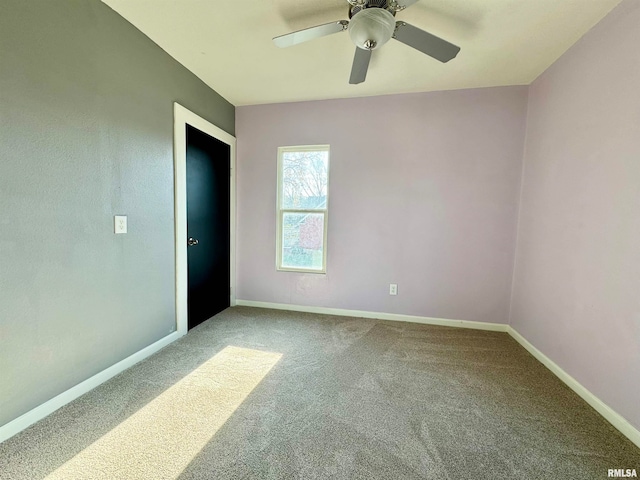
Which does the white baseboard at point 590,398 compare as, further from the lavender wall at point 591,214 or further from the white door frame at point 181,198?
the white door frame at point 181,198

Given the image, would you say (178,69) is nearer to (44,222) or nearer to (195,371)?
(44,222)

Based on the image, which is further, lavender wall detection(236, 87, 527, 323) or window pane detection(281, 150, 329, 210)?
window pane detection(281, 150, 329, 210)

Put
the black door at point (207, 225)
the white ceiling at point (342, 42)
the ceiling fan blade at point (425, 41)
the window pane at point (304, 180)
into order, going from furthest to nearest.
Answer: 1. the window pane at point (304, 180)
2. the black door at point (207, 225)
3. the white ceiling at point (342, 42)
4. the ceiling fan blade at point (425, 41)

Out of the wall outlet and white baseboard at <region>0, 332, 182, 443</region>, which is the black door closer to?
white baseboard at <region>0, 332, 182, 443</region>

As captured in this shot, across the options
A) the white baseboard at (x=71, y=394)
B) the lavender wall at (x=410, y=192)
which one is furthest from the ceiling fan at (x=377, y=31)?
the white baseboard at (x=71, y=394)

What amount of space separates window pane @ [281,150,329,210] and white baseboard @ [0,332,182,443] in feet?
6.50

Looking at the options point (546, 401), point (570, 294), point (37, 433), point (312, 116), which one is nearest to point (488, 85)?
point (312, 116)

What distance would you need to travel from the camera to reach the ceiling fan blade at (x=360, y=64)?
1.75 metres

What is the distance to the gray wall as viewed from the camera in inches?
52.0

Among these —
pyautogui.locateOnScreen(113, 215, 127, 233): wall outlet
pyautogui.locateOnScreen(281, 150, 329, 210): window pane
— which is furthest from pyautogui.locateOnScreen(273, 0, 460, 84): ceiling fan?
pyautogui.locateOnScreen(113, 215, 127, 233): wall outlet

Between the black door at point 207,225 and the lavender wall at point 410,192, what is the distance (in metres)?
0.34

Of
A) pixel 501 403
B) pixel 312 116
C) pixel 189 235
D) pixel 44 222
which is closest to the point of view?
pixel 44 222

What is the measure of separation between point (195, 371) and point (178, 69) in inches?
102

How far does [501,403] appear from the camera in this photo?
66.2 inches
